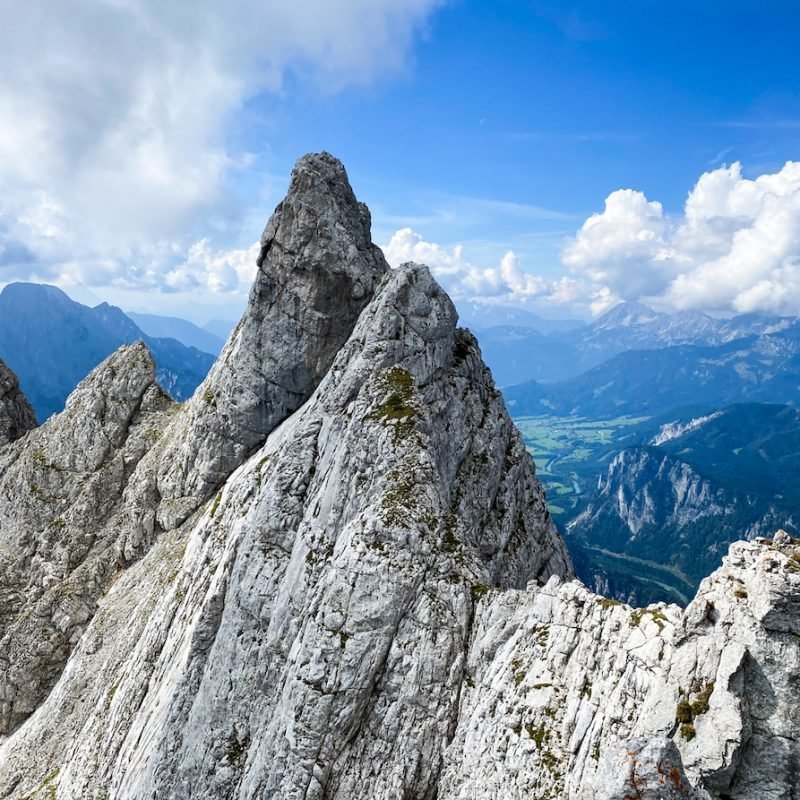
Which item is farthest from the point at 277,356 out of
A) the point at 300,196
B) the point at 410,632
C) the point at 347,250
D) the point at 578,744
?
the point at 578,744

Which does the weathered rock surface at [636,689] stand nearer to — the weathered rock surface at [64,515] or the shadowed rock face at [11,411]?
the weathered rock surface at [64,515]

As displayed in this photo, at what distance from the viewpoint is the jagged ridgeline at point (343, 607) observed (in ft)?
69.5

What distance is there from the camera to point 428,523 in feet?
107

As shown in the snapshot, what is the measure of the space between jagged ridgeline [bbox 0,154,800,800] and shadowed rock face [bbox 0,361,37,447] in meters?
15.4

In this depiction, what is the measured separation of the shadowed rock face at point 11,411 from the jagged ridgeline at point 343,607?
15424mm

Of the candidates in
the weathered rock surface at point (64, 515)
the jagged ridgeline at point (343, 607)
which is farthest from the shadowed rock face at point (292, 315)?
the weathered rock surface at point (64, 515)

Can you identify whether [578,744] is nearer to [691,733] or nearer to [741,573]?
[691,733]

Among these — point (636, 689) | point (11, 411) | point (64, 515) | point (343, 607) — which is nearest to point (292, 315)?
point (343, 607)

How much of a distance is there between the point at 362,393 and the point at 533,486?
2373cm

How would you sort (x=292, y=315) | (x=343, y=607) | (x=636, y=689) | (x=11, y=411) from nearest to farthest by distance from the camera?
(x=636, y=689) → (x=343, y=607) → (x=292, y=315) → (x=11, y=411)

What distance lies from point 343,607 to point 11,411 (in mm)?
80584

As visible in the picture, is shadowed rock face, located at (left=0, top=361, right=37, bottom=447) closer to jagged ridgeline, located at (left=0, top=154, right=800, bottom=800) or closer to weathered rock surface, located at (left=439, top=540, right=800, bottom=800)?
jagged ridgeline, located at (left=0, top=154, right=800, bottom=800)

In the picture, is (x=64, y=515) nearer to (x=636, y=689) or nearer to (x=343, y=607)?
(x=343, y=607)

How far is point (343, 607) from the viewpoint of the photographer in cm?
3036
